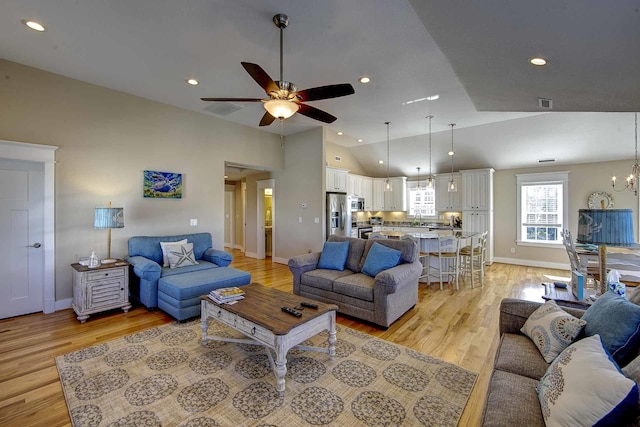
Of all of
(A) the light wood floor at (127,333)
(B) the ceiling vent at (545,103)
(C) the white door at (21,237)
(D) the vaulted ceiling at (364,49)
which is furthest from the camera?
(C) the white door at (21,237)

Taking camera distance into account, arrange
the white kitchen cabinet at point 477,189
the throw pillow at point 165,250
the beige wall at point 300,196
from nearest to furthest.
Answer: the throw pillow at point 165,250, the beige wall at point 300,196, the white kitchen cabinet at point 477,189

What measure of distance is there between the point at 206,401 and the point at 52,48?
13.3 ft

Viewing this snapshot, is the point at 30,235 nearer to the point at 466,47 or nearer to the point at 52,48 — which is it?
the point at 52,48

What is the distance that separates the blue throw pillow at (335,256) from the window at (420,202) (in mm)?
5035

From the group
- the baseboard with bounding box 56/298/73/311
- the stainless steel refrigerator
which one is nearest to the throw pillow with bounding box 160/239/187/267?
the baseboard with bounding box 56/298/73/311

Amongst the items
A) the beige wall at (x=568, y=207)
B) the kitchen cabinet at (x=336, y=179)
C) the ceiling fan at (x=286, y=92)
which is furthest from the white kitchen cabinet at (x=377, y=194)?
the ceiling fan at (x=286, y=92)

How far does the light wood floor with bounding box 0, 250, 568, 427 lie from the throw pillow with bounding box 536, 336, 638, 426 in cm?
85

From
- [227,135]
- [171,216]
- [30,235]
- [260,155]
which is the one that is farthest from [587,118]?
[30,235]

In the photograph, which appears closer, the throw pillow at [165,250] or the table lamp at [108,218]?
the table lamp at [108,218]

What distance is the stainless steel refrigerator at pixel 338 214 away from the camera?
666 cm

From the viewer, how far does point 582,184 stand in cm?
635

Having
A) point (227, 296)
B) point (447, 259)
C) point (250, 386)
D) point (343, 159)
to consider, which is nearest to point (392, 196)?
point (343, 159)

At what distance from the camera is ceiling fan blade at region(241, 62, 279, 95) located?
226cm

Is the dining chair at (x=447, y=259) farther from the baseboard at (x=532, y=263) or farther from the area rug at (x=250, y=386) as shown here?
the baseboard at (x=532, y=263)
